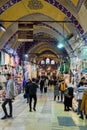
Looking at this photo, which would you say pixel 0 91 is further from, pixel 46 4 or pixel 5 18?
pixel 46 4

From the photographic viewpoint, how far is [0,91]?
20219 mm

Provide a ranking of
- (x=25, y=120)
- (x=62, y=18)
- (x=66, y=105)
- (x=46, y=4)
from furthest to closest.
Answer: (x=62, y=18), (x=46, y=4), (x=66, y=105), (x=25, y=120)

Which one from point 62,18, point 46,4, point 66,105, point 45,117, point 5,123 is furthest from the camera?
point 62,18

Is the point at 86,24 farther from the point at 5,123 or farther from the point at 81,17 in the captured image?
the point at 5,123

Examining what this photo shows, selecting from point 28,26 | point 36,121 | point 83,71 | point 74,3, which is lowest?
point 36,121

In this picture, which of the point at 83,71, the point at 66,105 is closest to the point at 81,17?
the point at 83,71

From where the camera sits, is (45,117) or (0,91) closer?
(45,117)

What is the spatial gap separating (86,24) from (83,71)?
2.11 metres

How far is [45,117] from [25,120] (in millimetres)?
1224

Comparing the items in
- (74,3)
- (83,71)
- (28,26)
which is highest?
(74,3)

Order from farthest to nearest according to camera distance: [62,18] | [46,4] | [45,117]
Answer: [62,18], [46,4], [45,117]

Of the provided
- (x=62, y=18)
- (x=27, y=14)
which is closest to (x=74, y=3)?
(x=62, y=18)

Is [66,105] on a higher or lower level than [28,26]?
lower

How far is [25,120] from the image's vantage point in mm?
12211
